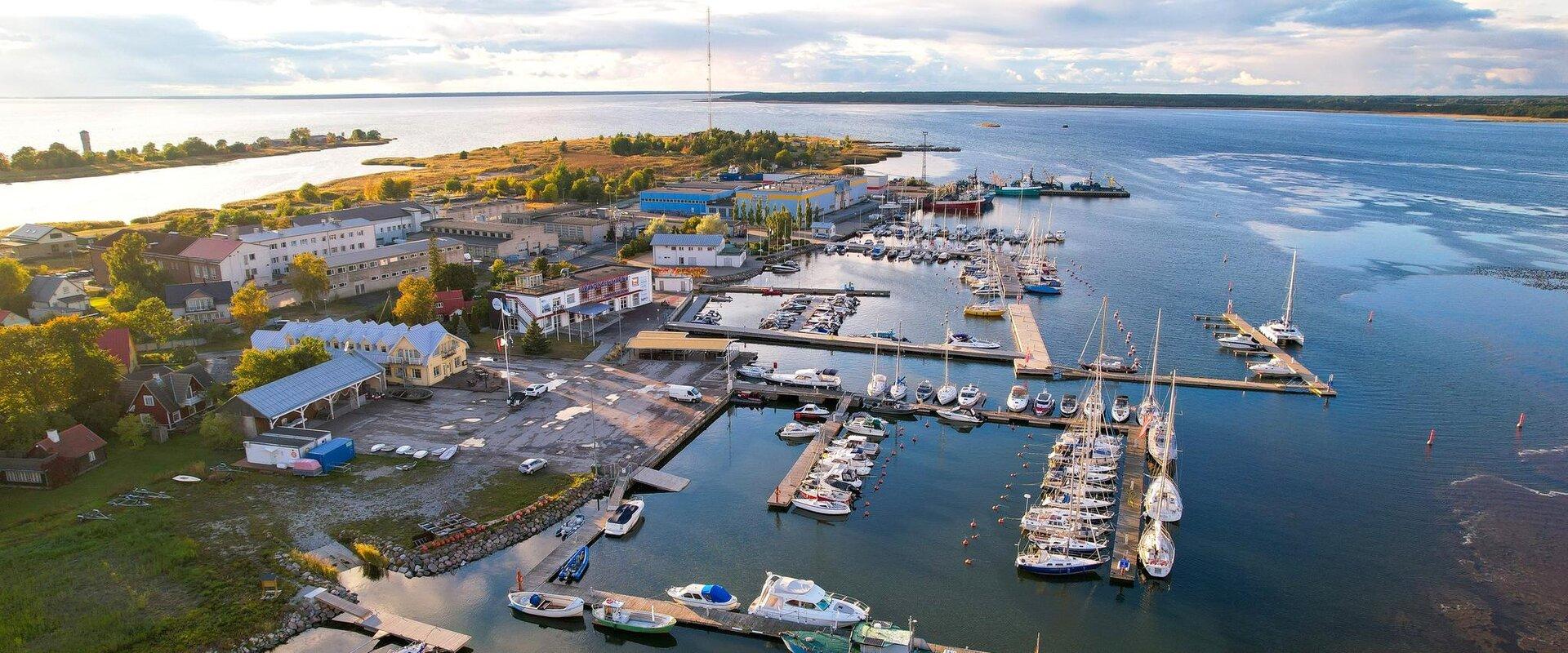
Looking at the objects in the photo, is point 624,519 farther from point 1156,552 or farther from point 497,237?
point 497,237

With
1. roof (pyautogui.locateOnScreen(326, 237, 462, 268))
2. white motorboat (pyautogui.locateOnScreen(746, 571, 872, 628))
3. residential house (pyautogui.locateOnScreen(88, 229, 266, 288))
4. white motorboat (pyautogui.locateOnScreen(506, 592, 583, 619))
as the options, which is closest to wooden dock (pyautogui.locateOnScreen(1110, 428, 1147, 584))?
white motorboat (pyautogui.locateOnScreen(746, 571, 872, 628))

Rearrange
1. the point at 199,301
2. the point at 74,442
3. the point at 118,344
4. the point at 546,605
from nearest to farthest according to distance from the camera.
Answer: the point at 546,605
the point at 74,442
the point at 118,344
the point at 199,301

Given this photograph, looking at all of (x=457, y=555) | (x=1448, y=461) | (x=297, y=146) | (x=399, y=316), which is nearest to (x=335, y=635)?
(x=457, y=555)

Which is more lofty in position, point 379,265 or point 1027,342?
point 379,265

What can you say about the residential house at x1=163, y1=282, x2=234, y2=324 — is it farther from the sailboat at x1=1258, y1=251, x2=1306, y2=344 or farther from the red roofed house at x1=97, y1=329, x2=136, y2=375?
the sailboat at x1=1258, y1=251, x2=1306, y2=344

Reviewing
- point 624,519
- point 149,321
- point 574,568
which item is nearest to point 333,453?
point 624,519

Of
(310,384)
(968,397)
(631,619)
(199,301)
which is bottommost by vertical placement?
(631,619)

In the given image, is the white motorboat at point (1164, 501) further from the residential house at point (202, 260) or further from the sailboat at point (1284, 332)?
the residential house at point (202, 260)
